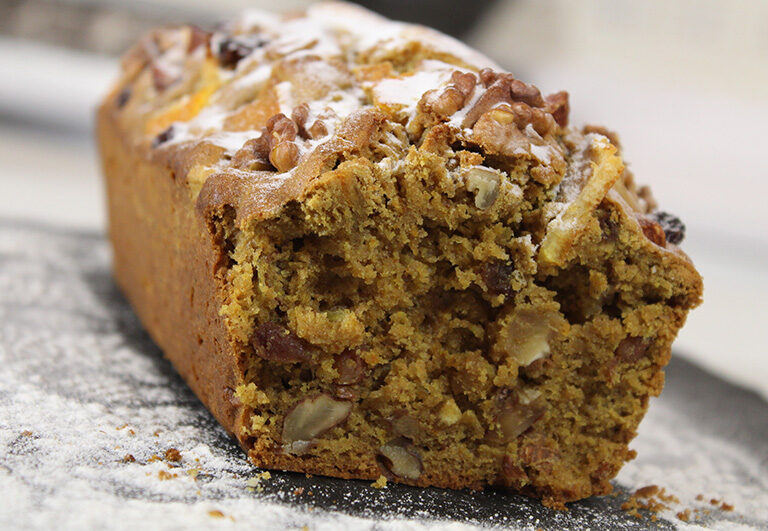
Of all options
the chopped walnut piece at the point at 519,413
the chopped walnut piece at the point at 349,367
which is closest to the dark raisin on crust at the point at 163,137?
the chopped walnut piece at the point at 349,367

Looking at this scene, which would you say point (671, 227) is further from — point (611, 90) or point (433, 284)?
point (611, 90)

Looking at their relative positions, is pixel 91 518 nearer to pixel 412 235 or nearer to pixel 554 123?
pixel 412 235

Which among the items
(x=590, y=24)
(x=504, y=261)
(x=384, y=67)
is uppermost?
(x=590, y=24)

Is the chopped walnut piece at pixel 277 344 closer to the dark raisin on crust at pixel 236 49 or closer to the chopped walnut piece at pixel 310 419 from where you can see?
the chopped walnut piece at pixel 310 419

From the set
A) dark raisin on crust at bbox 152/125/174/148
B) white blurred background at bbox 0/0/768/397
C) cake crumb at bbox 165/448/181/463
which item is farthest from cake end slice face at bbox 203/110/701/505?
white blurred background at bbox 0/0/768/397

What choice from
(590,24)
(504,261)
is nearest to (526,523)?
(504,261)

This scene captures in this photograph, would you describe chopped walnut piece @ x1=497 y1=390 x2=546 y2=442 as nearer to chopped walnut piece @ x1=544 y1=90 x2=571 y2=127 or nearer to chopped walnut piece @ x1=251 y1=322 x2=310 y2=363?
chopped walnut piece @ x1=251 y1=322 x2=310 y2=363

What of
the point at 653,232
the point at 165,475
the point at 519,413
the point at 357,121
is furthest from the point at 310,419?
the point at 653,232
